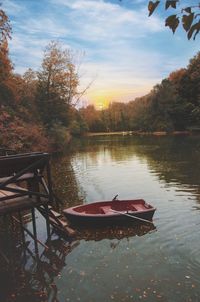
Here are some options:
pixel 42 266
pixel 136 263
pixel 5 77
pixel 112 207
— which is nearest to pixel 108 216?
pixel 112 207

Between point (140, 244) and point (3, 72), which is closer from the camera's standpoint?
point (140, 244)

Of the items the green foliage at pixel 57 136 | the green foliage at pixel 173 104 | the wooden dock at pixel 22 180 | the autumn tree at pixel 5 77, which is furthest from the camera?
the green foliage at pixel 173 104

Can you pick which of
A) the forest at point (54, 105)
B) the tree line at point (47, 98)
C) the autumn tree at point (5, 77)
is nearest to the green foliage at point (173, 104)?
the forest at point (54, 105)

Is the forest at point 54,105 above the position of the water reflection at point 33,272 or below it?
above

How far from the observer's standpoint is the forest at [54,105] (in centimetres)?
3494

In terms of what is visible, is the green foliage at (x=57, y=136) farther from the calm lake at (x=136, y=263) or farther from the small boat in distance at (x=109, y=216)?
the small boat in distance at (x=109, y=216)

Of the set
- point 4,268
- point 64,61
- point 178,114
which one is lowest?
point 4,268

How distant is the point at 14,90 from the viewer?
132ft

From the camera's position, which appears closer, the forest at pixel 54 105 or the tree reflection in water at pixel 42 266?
the tree reflection in water at pixel 42 266

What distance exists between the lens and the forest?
115 feet

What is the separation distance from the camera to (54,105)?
182 feet

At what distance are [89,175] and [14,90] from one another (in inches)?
741

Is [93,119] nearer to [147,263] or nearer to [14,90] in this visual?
[14,90]

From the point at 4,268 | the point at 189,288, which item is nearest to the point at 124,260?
the point at 189,288
